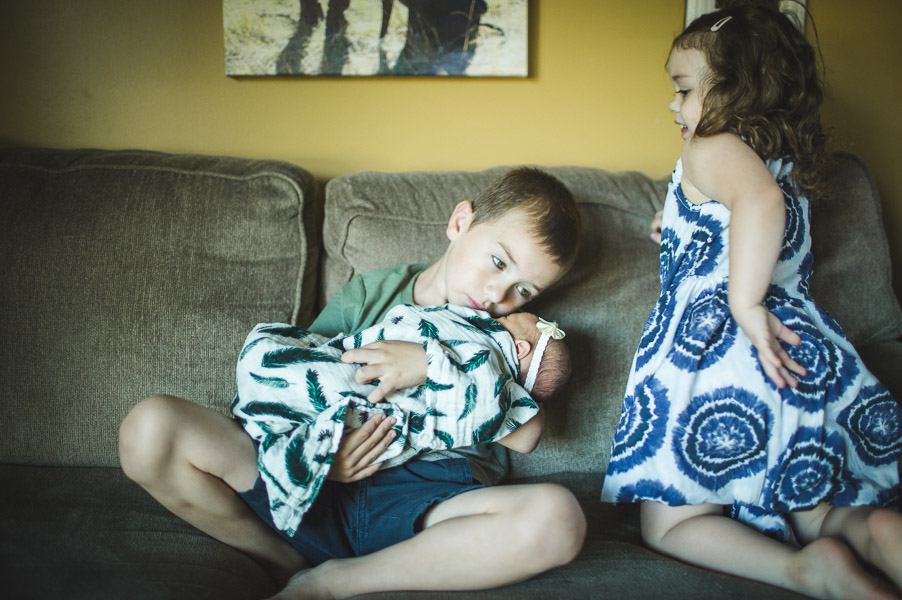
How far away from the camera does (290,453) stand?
3.05 feet

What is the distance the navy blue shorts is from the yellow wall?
931mm

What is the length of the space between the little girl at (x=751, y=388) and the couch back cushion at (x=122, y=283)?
2.75ft

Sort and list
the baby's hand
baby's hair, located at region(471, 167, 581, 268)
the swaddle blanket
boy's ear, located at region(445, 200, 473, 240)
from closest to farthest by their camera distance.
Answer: the swaddle blanket
baby's hair, located at region(471, 167, 581, 268)
boy's ear, located at region(445, 200, 473, 240)
the baby's hand

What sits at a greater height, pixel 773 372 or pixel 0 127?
pixel 0 127

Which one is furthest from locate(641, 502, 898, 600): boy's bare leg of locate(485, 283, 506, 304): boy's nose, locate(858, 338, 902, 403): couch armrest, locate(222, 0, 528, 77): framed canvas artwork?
locate(222, 0, 528, 77): framed canvas artwork

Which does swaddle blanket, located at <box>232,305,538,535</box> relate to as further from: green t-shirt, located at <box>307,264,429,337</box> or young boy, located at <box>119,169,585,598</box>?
green t-shirt, located at <box>307,264,429,337</box>

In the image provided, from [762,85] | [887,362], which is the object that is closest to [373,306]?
[762,85]

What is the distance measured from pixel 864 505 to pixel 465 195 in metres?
1.01

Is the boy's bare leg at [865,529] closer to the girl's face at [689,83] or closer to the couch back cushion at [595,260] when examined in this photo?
the couch back cushion at [595,260]

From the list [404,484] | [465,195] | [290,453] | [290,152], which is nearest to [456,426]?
[404,484]

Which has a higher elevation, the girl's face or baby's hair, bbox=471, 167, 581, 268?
the girl's face

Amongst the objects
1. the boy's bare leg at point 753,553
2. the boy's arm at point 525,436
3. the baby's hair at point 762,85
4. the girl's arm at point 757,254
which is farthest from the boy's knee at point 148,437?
the baby's hair at point 762,85

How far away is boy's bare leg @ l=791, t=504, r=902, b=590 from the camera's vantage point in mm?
854

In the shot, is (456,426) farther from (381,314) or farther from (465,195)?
(465,195)
